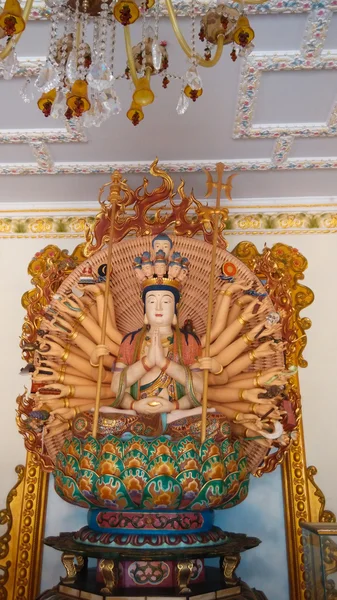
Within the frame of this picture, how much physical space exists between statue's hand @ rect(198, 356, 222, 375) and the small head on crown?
1.63ft

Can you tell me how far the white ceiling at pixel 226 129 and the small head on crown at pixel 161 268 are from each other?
0.59m

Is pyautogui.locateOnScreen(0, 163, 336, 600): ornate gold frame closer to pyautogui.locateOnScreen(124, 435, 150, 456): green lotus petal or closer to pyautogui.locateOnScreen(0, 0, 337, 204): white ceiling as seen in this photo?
pyautogui.locateOnScreen(0, 0, 337, 204): white ceiling

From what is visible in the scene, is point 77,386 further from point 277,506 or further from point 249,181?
point 249,181

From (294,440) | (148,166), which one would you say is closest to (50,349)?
(148,166)

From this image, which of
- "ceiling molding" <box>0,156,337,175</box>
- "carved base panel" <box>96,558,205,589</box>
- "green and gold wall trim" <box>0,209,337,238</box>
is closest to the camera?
"carved base panel" <box>96,558,205,589</box>

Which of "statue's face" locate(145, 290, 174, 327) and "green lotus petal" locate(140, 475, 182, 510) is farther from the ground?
"statue's face" locate(145, 290, 174, 327)

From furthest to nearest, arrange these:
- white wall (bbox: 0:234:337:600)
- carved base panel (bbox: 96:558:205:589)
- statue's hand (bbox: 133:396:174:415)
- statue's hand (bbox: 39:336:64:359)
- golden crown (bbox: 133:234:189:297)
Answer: white wall (bbox: 0:234:337:600), golden crown (bbox: 133:234:189:297), statue's hand (bbox: 39:336:64:359), statue's hand (bbox: 133:396:174:415), carved base panel (bbox: 96:558:205:589)

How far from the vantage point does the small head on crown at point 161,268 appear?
9.36 feet

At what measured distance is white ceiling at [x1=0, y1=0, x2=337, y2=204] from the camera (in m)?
2.28

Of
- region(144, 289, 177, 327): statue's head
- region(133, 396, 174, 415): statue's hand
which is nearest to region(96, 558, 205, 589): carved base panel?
region(133, 396, 174, 415): statue's hand

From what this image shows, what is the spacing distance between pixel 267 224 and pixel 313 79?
114cm

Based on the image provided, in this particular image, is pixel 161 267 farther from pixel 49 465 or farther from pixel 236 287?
pixel 49 465

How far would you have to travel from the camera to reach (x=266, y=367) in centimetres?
280

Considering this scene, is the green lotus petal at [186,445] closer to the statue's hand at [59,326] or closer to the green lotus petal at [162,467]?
the green lotus petal at [162,467]
